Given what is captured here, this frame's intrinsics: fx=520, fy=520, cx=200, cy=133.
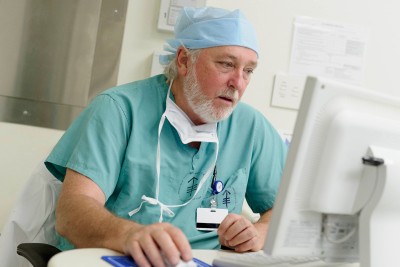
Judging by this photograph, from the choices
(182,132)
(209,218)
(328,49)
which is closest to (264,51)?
(328,49)

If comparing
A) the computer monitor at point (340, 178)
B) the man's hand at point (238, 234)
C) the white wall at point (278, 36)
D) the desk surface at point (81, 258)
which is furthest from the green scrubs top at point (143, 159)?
the computer monitor at point (340, 178)

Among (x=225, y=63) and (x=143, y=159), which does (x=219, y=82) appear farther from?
(x=143, y=159)

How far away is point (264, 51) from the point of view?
2176 mm

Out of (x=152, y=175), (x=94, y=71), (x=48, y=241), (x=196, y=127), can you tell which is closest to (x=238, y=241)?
(x=152, y=175)

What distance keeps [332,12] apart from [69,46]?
44.0 inches

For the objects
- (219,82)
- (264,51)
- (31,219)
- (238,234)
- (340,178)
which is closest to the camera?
(340,178)

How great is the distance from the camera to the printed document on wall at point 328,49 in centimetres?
220

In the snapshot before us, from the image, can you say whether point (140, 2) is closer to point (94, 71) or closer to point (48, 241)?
point (94, 71)

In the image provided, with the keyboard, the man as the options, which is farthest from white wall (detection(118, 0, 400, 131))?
the keyboard

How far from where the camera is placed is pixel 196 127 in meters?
1.58

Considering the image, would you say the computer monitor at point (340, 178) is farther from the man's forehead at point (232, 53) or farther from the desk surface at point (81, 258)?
the man's forehead at point (232, 53)

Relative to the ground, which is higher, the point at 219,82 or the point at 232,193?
the point at 219,82

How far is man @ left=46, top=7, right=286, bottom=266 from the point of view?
1356 mm

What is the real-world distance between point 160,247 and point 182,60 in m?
0.85
